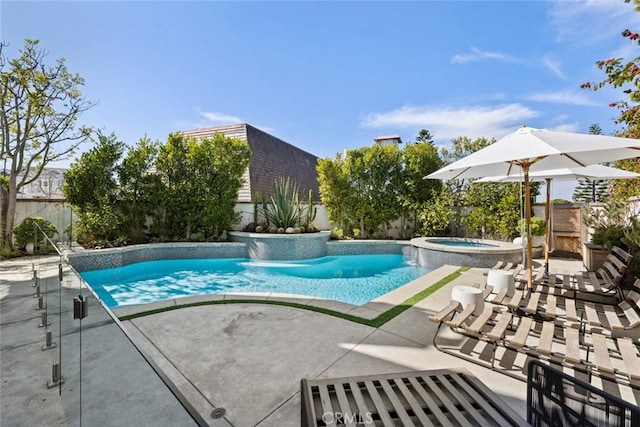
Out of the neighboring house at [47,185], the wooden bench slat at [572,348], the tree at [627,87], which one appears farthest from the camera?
the neighboring house at [47,185]

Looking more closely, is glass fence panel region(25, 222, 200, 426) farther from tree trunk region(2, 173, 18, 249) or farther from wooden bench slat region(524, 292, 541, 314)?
tree trunk region(2, 173, 18, 249)

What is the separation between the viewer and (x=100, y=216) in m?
9.76

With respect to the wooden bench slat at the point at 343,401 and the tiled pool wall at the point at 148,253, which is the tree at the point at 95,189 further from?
the wooden bench slat at the point at 343,401

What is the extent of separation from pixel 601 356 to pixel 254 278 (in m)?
7.34

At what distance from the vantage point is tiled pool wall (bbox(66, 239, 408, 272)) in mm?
8596

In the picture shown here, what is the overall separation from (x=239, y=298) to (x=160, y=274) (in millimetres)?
5053

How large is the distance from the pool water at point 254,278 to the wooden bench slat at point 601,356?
3924 mm

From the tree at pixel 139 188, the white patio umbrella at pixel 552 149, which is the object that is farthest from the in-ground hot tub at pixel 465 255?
the tree at pixel 139 188

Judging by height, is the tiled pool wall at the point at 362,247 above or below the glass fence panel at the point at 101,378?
below

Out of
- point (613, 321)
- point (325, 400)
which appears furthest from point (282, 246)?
point (325, 400)

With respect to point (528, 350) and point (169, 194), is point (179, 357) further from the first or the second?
point (169, 194)

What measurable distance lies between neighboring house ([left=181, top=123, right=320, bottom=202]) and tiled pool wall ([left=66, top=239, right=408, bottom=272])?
3870 millimetres

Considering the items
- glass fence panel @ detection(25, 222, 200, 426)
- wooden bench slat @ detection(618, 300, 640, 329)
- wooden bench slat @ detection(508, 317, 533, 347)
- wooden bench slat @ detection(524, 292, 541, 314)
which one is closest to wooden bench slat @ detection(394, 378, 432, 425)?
glass fence panel @ detection(25, 222, 200, 426)

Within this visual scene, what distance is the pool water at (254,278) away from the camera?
6719mm
